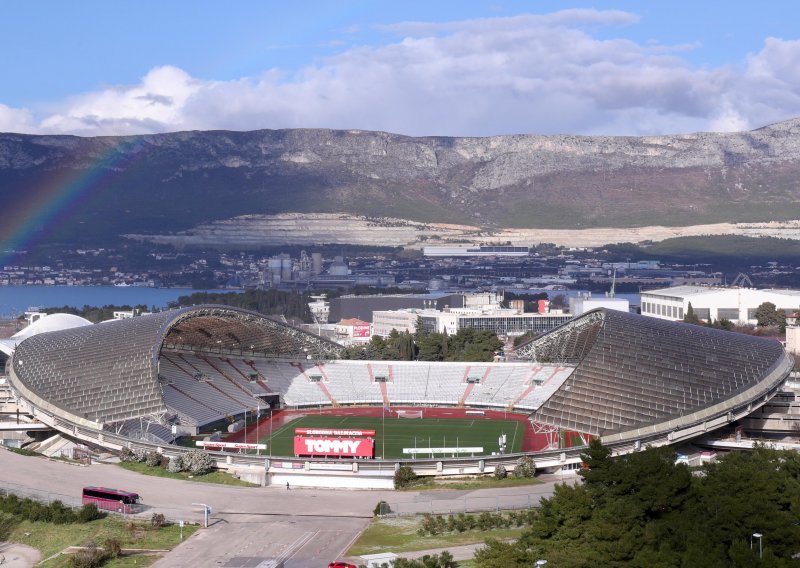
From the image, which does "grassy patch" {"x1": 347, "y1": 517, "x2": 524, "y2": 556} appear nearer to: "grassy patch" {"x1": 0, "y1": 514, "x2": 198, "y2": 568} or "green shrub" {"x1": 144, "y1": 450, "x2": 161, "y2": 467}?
"grassy patch" {"x1": 0, "y1": 514, "x2": 198, "y2": 568}

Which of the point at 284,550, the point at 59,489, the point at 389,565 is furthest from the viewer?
the point at 59,489

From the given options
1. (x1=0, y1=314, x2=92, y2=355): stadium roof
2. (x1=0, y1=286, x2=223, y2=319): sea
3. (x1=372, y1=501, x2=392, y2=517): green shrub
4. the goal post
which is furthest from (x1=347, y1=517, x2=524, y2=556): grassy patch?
Answer: (x1=0, y1=286, x2=223, y2=319): sea

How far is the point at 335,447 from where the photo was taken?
5544 centimetres

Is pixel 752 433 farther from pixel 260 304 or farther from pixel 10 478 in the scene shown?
pixel 260 304

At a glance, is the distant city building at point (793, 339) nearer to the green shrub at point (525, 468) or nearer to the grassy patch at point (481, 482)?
the green shrub at point (525, 468)

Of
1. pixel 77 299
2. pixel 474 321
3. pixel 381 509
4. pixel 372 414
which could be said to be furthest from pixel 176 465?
pixel 77 299

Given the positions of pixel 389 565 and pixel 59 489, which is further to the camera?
pixel 59 489

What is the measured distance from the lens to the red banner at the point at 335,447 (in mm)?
55375

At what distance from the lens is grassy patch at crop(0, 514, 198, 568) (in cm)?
4134

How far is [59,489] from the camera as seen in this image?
4941 centimetres

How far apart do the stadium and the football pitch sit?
0.12 meters

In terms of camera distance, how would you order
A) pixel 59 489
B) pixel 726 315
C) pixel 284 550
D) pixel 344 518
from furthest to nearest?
pixel 726 315 → pixel 59 489 → pixel 344 518 → pixel 284 550

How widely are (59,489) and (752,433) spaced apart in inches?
1182

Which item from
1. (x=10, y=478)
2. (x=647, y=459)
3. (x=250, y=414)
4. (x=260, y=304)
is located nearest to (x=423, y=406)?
(x=250, y=414)
